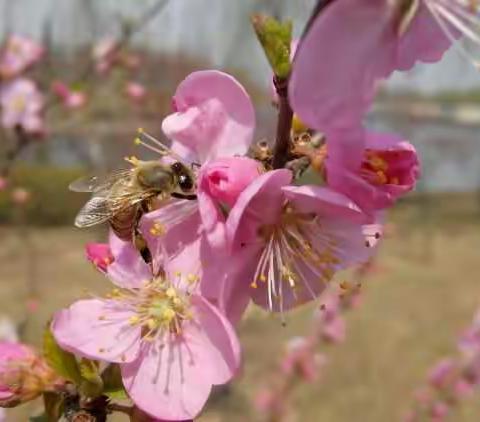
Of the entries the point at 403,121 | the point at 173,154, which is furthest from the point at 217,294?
the point at 403,121

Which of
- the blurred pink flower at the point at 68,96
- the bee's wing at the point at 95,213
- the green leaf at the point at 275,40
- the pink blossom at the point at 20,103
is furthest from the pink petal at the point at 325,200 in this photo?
the blurred pink flower at the point at 68,96

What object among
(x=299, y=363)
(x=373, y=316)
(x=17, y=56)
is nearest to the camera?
(x=17, y=56)

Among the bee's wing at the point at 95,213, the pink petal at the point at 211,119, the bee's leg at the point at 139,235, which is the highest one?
the pink petal at the point at 211,119

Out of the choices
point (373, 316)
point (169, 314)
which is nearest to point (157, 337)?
point (169, 314)

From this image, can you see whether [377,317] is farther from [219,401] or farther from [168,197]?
[168,197]

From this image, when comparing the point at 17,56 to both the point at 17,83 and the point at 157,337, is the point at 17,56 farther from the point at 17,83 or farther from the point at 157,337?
the point at 157,337

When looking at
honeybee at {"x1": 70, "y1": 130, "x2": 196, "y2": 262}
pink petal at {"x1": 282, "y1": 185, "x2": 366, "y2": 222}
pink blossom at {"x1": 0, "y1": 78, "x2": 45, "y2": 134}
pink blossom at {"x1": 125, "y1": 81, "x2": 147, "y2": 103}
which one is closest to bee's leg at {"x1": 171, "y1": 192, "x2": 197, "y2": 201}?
honeybee at {"x1": 70, "y1": 130, "x2": 196, "y2": 262}

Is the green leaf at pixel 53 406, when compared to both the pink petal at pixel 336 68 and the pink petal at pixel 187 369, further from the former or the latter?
the pink petal at pixel 336 68

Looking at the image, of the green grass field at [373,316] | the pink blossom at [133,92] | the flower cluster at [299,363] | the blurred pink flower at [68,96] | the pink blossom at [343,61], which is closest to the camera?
the pink blossom at [343,61]
